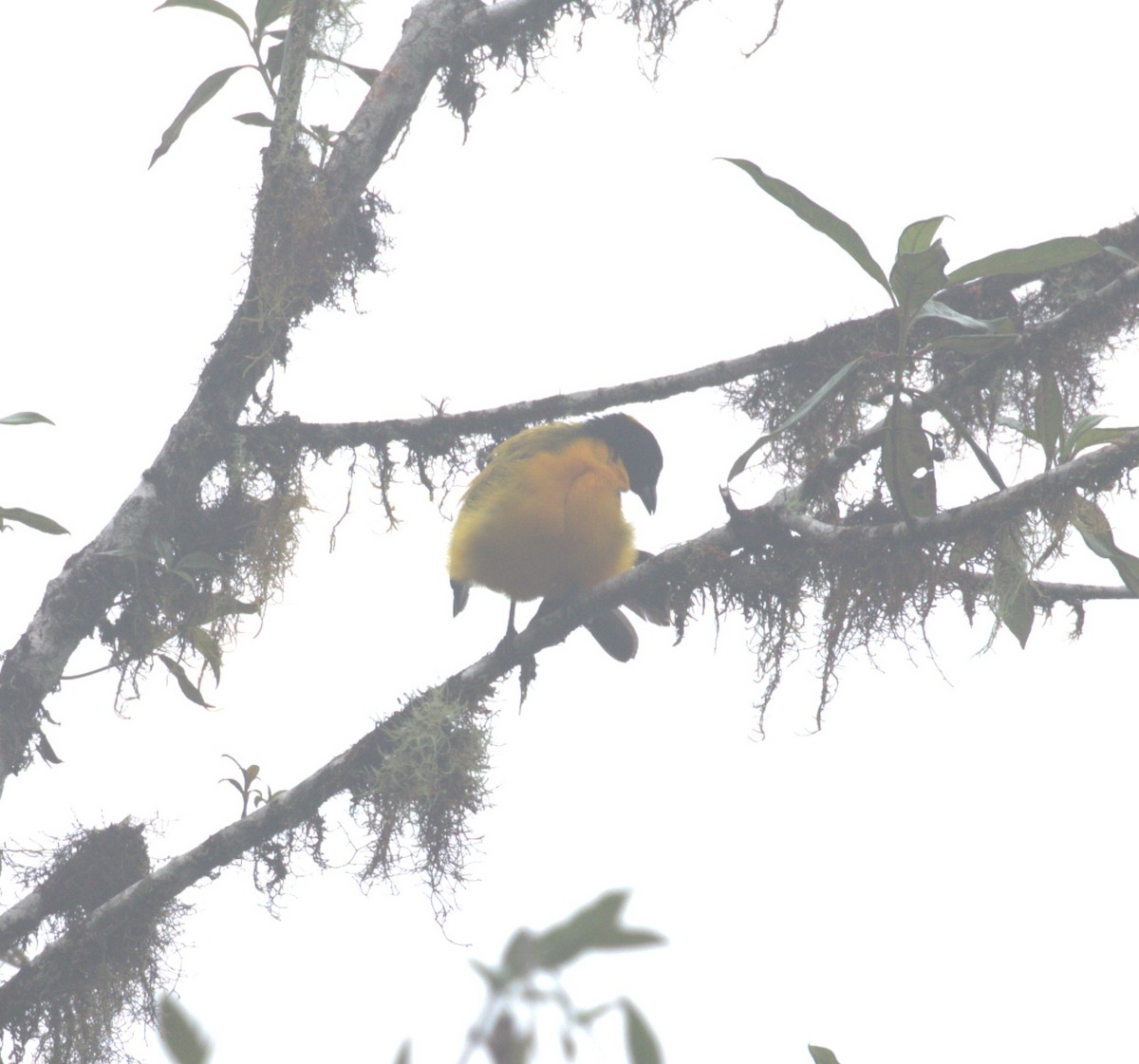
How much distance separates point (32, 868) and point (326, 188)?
6.51 feet

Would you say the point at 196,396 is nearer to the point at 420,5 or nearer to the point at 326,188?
the point at 326,188

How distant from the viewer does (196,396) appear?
11.6 feet

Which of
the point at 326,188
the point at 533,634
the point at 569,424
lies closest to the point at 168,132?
the point at 326,188

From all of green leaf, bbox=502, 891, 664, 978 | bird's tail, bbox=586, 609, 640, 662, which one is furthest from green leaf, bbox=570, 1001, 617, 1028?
bird's tail, bbox=586, 609, 640, 662

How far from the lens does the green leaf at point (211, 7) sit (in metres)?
3.49

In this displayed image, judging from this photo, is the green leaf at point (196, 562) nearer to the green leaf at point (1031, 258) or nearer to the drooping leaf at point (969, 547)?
the drooping leaf at point (969, 547)

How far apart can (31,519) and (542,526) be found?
139 cm

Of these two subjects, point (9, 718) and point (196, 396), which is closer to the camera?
point (9, 718)

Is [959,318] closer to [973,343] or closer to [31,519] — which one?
[973,343]

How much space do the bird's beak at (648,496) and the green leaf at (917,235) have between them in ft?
6.53

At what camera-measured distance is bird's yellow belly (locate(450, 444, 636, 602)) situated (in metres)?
3.72

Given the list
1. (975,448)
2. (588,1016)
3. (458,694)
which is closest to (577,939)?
(588,1016)

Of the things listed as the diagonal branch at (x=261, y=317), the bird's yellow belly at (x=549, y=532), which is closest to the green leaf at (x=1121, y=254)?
the bird's yellow belly at (x=549, y=532)

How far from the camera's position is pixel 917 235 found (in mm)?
2420
